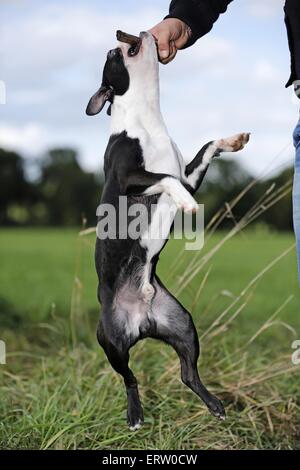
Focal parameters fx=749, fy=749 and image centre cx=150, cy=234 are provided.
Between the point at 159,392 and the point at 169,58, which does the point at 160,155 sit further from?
the point at 159,392

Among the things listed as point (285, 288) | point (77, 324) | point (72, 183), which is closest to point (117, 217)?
point (77, 324)

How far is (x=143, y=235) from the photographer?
235 centimetres

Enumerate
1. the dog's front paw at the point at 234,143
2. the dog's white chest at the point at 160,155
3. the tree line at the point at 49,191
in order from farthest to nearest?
the tree line at the point at 49,191 → the dog's front paw at the point at 234,143 → the dog's white chest at the point at 160,155

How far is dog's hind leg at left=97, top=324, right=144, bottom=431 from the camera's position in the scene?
94.0 inches

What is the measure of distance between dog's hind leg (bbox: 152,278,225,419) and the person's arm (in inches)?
32.9

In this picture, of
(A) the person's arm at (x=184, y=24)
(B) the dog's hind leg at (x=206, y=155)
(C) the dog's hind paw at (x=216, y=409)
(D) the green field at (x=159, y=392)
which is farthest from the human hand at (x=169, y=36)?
(D) the green field at (x=159, y=392)

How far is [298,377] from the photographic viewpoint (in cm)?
562

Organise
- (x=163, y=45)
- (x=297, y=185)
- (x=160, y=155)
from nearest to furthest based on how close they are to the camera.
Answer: (x=160, y=155), (x=163, y=45), (x=297, y=185)

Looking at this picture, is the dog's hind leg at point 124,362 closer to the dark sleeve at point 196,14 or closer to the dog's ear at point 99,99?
the dog's ear at point 99,99

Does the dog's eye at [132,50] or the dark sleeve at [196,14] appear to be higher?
the dark sleeve at [196,14]

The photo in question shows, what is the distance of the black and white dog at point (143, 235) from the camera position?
2326 mm

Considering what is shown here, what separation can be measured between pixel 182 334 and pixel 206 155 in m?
0.59

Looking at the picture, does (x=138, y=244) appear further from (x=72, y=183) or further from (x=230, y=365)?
(x=72, y=183)

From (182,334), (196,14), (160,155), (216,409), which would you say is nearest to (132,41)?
(160,155)
